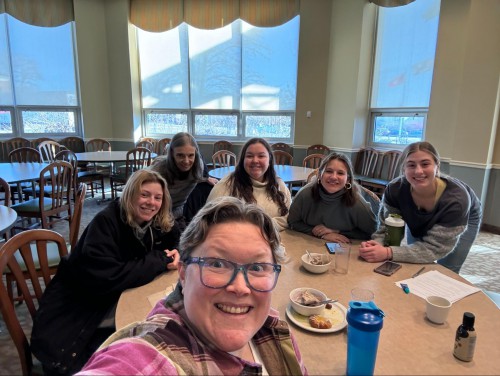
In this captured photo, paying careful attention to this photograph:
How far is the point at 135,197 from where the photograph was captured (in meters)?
1.48

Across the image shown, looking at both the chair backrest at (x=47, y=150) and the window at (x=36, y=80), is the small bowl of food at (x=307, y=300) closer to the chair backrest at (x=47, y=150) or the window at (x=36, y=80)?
the chair backrest at (x=47, y=150)

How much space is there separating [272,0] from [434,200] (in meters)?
5.16

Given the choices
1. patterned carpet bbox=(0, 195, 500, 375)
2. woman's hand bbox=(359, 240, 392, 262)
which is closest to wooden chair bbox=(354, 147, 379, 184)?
patterned carpet bbox=(0, 195, 500, 375)

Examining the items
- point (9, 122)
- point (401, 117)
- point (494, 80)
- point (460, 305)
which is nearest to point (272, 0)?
point (401, 117)

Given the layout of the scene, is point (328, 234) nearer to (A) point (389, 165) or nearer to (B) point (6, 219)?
(B) point (6, 219)

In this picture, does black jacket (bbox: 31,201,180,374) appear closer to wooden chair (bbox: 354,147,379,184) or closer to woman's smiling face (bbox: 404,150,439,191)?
woman's smiling face (bbox: 404,150,439,191)

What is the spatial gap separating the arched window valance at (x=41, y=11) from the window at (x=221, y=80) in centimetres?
132

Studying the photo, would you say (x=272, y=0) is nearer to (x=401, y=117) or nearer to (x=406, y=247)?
(x=401, y=117)

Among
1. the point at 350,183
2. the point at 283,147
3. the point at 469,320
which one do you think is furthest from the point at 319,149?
the point at 469,320

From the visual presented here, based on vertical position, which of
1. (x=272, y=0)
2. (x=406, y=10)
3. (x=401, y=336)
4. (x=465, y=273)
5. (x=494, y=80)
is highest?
(x=272, y=0)

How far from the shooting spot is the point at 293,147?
5.80 metres

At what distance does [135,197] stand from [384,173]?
425 cm

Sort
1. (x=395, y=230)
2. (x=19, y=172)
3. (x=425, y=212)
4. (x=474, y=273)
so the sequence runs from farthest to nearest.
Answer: (x=19, y=172)
(x=474, y=273)
(x=425, y=212)
(x=395, y=230)

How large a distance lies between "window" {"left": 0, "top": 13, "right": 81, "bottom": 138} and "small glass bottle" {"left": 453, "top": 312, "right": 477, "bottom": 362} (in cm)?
702
